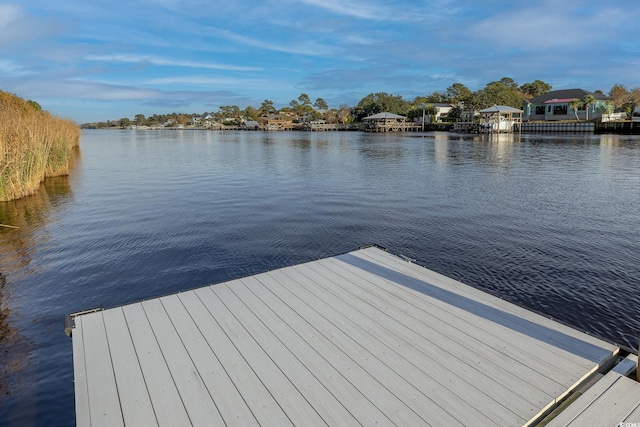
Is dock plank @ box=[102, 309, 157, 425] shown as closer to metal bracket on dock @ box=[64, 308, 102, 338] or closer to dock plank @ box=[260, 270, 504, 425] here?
metal bracket on dock @ box=[64, 308, 102, 338]

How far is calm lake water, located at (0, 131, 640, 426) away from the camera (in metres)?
5.48

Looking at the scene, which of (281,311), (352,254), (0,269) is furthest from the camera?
(0,269)

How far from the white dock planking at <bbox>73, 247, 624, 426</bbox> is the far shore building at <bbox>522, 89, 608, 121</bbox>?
71409 millimetres

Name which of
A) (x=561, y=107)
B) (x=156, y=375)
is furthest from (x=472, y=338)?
(x=561, y=107)

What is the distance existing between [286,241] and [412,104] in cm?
9559

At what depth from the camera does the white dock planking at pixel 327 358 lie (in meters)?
2.86

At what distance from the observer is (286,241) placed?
9.02 m

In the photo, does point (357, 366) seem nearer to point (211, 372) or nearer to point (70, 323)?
point (211, 372)

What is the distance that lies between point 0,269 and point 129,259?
7.25 ft

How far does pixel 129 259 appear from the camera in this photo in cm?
803

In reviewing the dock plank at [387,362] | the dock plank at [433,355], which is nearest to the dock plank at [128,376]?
the dock plank at [387,362]

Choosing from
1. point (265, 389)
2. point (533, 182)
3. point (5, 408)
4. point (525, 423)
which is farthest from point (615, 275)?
point (533, 182)

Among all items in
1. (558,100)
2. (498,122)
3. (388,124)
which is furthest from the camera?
(388,124)

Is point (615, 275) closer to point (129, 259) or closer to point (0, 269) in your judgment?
point (129, 259)
